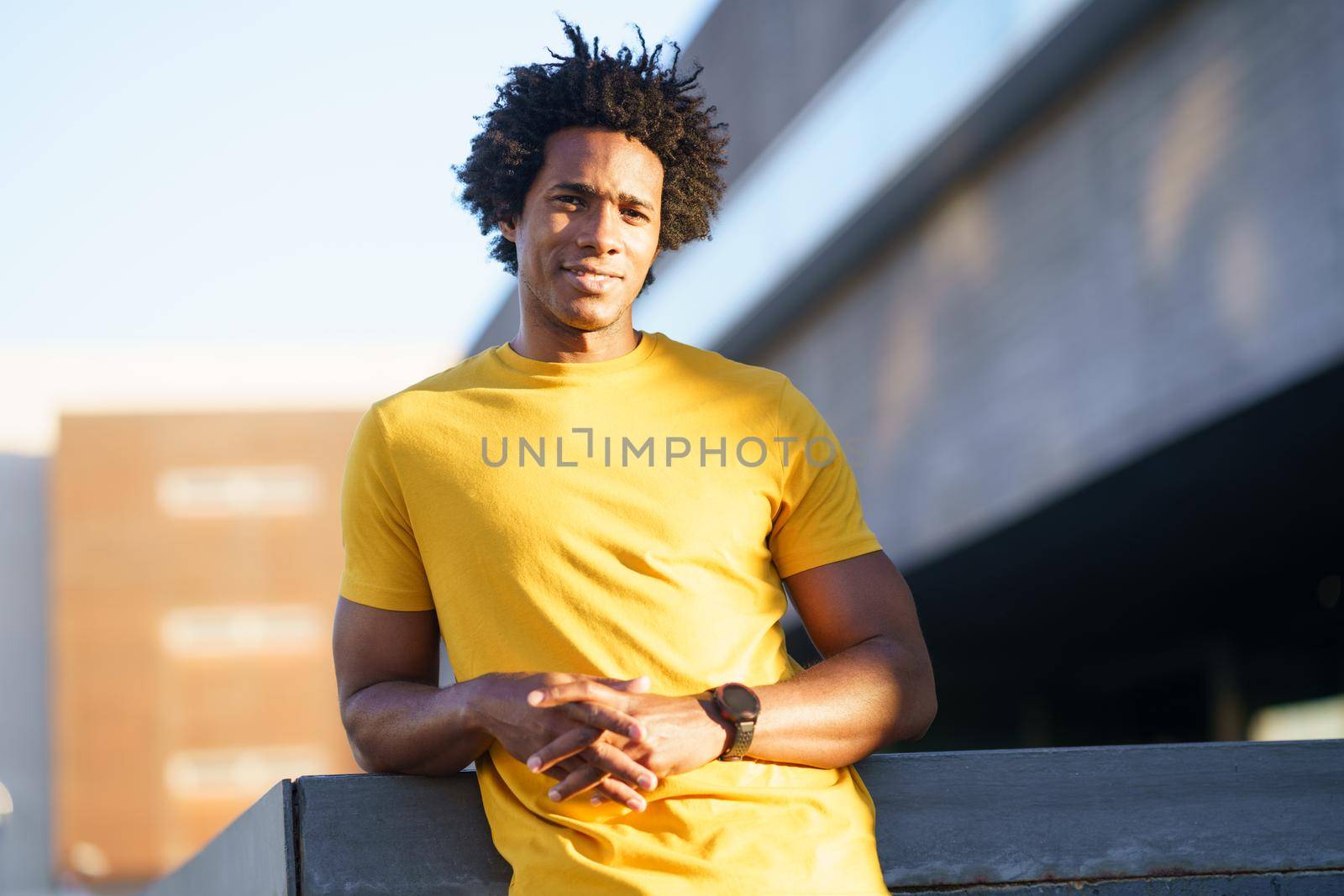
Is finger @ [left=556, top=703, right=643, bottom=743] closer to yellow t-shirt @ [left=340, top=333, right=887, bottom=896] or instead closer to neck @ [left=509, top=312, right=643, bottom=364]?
yellow t-shirt @ [left=340, top=333, right=887, bottom=896]

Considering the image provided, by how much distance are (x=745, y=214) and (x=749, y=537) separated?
951 cm

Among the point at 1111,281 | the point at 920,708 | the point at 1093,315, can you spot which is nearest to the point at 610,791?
the point at 920,708

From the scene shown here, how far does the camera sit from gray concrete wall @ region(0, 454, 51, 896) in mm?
37875

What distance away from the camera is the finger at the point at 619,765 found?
206 cm

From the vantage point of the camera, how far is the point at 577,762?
2.11 meters

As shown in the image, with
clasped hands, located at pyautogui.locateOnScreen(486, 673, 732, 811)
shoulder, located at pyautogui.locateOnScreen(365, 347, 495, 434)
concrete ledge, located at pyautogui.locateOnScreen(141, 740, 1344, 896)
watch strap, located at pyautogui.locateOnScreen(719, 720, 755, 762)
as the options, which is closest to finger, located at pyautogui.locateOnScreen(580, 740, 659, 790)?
clasped hands, located at pyautogui.locateOnScreen(486, 673, 732, 811)

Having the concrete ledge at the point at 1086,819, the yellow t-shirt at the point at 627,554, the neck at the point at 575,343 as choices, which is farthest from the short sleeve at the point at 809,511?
the concrete ledge at the point at 1086,819

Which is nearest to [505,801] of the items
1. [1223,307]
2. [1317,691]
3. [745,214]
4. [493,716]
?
[493,716]

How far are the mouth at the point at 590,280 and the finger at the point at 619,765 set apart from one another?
0.77 metres

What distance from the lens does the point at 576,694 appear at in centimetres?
208

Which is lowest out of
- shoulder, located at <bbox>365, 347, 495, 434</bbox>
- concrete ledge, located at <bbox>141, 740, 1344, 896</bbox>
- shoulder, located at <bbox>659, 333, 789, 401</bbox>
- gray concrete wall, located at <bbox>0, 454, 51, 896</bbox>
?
gray concrete wall, located at <bbox>0, 454, 51, 896</bbox>

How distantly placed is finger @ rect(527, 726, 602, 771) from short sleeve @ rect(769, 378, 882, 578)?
1.66 feet

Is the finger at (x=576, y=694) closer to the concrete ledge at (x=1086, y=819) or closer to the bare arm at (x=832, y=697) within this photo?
the bare arm at (x=832, y=697)

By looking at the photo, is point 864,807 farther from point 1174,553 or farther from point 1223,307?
point 1174,553
